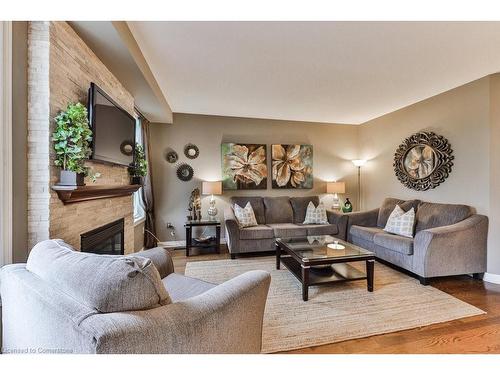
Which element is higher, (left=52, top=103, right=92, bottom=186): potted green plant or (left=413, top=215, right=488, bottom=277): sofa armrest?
(left=52, top=103, right=92, bottom=186): potted green plant

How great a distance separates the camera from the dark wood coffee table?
2.25 meters

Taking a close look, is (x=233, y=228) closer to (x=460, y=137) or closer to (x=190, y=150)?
(x=190, y=150)

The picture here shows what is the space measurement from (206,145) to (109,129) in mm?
2299

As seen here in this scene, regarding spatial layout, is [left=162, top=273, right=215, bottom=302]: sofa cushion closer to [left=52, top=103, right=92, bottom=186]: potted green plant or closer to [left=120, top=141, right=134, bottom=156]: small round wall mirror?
[left=52, top=103, right=92, bottom=186]: potted green plant

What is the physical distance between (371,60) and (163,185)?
3.59 m

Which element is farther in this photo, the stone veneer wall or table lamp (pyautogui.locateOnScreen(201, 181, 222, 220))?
table lamp (pyautogui.locateOnScreen(201, 181, 222, 220))

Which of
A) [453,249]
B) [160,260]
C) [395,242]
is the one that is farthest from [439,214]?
[160,260]

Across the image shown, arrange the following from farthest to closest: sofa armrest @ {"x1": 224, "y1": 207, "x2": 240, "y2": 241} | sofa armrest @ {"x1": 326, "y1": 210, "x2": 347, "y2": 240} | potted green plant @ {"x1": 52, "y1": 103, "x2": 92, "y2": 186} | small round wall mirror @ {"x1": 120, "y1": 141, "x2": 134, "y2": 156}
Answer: sofa armrest @ {"x1": 326, "y1": 210, "x2": 347, "y2": 240}
sofa armrest @ {"x1": 224, "y1": 207, "x2": 240, "y2": 241}
small round wall mirror @ {"x1": 120, "y1": 141, "x2": 134, "y2": 156}
potted green plant @ {"x1": 52, "y1": 103, "x2": 92, "y2": 186}

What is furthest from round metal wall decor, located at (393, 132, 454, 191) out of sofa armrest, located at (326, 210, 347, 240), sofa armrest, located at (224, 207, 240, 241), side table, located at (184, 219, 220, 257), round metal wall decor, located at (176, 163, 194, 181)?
round metal wall decor, located at (176, 163, 194, 181)

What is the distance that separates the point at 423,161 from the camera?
3461 mm

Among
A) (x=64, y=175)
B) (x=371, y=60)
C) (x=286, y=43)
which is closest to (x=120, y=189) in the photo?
(x=64, y=175)

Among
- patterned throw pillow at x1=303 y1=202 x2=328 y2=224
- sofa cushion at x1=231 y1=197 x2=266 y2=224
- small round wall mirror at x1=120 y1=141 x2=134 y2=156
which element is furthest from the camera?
sofa cushion at x1=231 y1=197 x2=266 y2=224

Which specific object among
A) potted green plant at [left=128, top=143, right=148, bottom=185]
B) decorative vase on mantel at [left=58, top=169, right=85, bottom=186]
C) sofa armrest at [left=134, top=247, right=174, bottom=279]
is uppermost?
potted green plant at [left=128, top=143, right=148, bottom=185]
